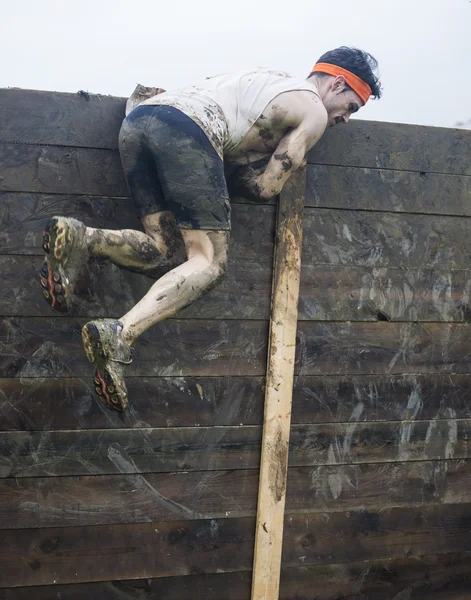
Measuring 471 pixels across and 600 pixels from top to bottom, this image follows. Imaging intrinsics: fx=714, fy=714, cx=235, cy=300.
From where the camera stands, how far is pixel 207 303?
2703 millimetres

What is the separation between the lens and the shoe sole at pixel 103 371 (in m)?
2.07

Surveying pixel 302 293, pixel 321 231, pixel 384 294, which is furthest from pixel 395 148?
pixel 302 293

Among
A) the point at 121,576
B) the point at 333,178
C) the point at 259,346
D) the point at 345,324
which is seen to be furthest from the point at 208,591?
the point at 333,178

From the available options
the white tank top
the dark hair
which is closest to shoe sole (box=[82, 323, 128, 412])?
the white tank top

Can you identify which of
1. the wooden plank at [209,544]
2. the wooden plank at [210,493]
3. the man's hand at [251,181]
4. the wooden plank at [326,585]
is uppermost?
the man's hand at [251,181]

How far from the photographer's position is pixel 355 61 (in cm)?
261

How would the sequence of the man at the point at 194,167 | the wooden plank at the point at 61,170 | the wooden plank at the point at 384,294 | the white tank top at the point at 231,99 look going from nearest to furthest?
the man at the point at 194,167, the white tank top at the point at 231,99, the wooden plank at the point at 61,170, the wooden plank at the point at 384,294

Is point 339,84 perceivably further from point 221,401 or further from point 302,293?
point 221,401

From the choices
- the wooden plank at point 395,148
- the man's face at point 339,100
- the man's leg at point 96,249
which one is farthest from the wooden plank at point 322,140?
the man's leg at point 96,249

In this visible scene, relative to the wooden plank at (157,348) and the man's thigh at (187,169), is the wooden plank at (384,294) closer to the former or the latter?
the wooden plank at (157,348)

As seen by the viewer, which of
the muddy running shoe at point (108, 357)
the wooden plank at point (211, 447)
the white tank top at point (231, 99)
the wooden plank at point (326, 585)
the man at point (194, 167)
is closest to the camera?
the muddy running shoe at point (108, 357)

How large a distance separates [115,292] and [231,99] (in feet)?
2.62

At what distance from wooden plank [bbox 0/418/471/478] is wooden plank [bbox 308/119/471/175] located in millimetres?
992

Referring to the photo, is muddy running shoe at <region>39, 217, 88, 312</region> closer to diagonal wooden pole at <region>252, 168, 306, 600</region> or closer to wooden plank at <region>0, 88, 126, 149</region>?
wooden plank at <region>0, 88, 126, 149</region>
